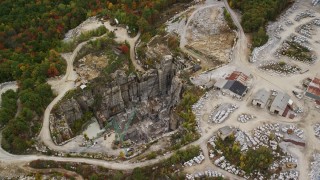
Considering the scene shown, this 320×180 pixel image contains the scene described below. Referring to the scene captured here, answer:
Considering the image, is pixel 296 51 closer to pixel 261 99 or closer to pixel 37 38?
pixel 261 99

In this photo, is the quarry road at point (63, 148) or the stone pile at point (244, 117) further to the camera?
the stone pile at point (244, 117)

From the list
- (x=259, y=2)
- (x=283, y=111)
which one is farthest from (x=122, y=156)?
(x=259, y=2)

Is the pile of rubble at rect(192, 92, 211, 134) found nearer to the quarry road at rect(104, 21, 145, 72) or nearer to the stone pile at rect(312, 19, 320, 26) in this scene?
the quarry road at rect(104, 21, 145, 72)

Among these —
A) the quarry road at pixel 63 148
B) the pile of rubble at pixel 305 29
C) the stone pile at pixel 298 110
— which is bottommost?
the quarry road at pixel 63 148

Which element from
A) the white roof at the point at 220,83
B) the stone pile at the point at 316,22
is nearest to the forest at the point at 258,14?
the stone pile at the point at 316,22

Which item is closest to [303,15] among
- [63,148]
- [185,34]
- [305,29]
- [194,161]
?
[305,29]

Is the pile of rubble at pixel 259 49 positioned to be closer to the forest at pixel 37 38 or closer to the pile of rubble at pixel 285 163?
the pile of rubble at pixel 285 163
